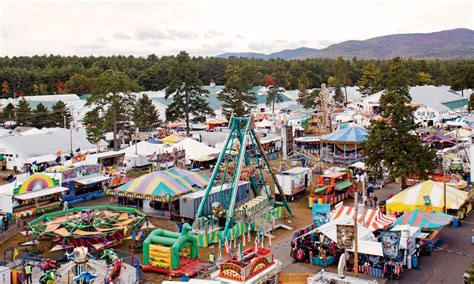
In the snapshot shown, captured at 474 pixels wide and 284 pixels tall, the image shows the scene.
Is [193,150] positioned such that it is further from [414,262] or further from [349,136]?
[414,262]

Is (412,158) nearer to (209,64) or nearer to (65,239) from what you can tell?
(65,239)

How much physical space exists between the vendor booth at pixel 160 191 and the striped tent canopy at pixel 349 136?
14798 millimetres

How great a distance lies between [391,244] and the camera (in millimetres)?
16812

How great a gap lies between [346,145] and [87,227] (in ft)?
75.5

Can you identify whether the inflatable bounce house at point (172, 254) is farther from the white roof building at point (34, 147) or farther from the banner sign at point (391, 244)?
the white roof building at point (34, 147)

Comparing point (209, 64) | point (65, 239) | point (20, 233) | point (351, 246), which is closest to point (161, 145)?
point (20, 233)

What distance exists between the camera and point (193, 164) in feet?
122

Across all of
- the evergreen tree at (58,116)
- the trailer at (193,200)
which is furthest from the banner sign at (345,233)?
the evergreen tree at (58,116)

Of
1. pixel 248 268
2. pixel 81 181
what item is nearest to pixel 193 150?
pixel 81 181

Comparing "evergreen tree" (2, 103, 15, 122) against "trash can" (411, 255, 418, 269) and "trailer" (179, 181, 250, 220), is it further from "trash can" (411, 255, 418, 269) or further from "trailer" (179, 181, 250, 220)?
"trash can" (411, 255, 418, 269)

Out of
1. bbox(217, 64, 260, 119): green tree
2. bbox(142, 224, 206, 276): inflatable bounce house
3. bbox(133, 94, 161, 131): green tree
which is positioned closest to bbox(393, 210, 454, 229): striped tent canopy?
bbox(142, 224, 206, 276): inflatable bounce house

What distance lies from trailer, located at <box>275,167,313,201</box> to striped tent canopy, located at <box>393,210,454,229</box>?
25.8 ft

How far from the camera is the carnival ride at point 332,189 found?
25.7m

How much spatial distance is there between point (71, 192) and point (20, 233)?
5.41 metres
